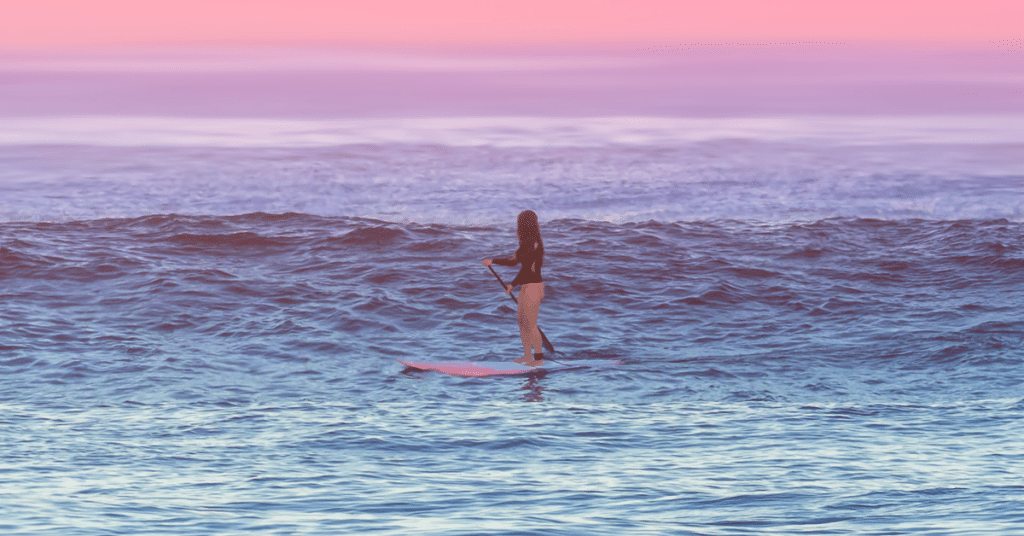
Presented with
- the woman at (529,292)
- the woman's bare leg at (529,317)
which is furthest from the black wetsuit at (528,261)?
the woman's bare leg at (529,317)

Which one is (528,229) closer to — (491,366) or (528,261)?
(528,261)

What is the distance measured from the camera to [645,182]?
35750 mm

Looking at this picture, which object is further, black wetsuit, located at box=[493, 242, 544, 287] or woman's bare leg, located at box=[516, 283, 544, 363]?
woman's bare leg, located at box=[516, 283, 544, 363]

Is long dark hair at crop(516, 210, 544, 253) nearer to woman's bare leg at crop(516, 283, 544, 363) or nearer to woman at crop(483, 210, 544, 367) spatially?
woman at crop(483, 210, 544, 367)

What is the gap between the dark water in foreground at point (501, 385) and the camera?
33.8ft

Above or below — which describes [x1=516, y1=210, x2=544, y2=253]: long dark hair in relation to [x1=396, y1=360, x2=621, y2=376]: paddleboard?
above

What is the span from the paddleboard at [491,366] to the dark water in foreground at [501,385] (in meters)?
0.28

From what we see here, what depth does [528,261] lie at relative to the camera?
660 inches

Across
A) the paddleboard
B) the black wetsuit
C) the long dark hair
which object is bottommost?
the paddleboard

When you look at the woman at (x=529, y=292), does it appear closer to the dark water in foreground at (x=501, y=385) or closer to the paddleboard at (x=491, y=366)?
the paddleboard at (x=491, y=366)

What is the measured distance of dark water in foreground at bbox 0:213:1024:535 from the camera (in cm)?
1030

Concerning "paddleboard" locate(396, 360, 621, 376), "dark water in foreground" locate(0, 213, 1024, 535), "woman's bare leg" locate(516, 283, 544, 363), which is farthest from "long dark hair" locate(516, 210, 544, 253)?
"dark water in foreground" locate(0, 213, 1024, 535)

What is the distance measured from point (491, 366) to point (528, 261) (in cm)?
146

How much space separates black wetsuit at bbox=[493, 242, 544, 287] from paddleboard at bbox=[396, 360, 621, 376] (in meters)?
1.11
